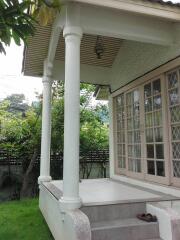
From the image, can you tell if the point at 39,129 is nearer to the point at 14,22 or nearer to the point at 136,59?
the point at 136,59

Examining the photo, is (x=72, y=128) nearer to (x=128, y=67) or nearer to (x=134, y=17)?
(x=134, y=17)

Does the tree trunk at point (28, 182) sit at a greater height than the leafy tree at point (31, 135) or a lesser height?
lesser

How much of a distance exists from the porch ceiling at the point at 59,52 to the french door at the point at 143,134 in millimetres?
1181

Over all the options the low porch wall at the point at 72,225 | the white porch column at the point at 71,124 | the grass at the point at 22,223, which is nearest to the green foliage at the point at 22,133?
the grass at the point at 22,223

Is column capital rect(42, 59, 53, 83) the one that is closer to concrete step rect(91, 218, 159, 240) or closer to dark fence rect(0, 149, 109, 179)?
dark fence rect(0, 149, 109, 179)

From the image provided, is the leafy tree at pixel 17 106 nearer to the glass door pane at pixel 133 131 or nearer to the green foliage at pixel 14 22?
the glass door pane at pixel 133 131

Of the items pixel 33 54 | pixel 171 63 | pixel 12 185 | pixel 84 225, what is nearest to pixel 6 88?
pixel 12 185

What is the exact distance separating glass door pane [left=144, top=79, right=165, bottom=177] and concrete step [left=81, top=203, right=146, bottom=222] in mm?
1296

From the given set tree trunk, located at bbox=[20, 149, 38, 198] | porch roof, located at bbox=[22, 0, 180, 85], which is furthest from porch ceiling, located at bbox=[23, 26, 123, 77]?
tree trunk, located at bbox=[20, 149, 38, 198]

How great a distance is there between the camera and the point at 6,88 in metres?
16.4

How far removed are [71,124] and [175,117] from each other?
2070 mm

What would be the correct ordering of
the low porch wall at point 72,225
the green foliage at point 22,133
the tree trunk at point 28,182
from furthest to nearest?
1. the green foliage at point 22,133
2. the tree trunk at point 28,182
3. the low porch wall at point 72,225

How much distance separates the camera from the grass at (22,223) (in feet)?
16.0

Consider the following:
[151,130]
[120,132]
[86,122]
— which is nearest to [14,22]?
[151,130]
